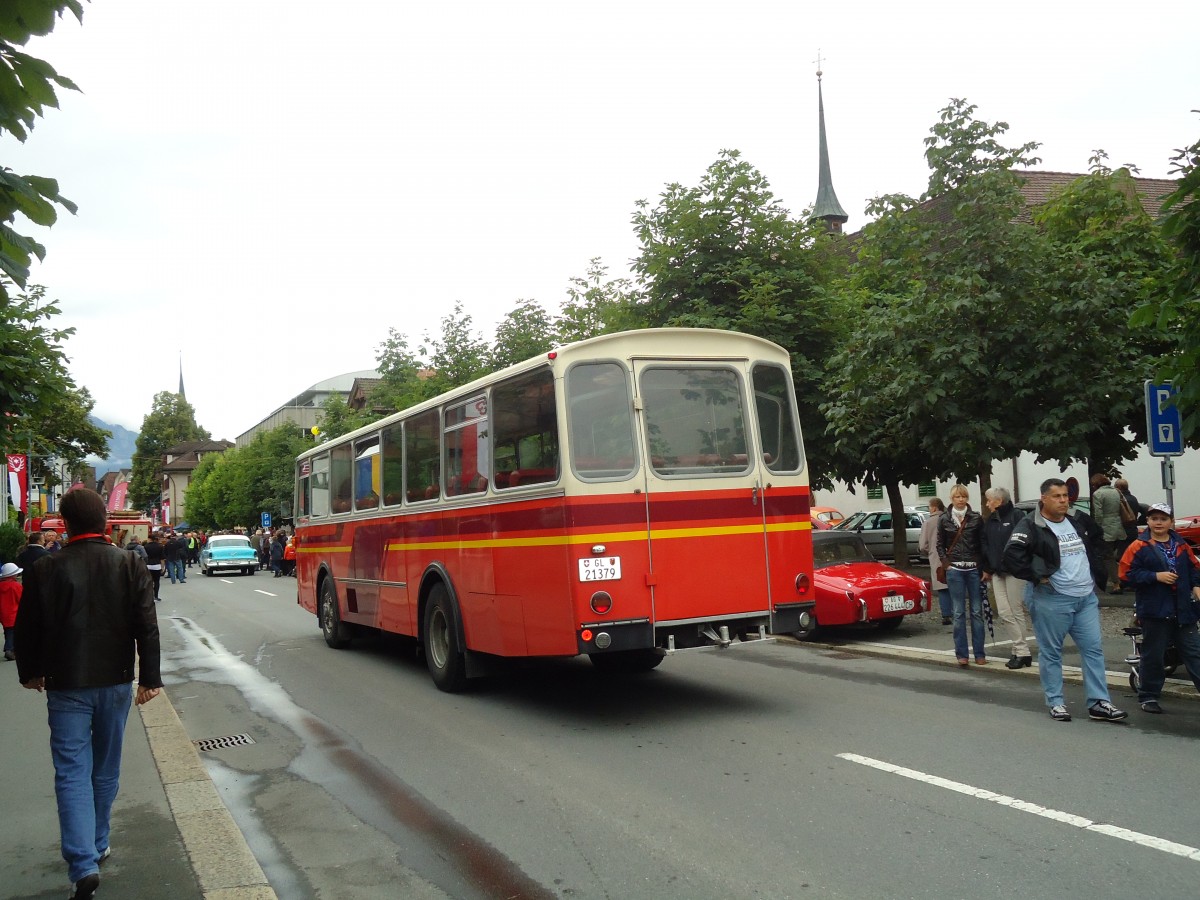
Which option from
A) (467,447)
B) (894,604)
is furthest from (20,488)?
(894,604)

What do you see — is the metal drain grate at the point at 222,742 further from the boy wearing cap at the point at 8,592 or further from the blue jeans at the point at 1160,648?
the blue jeans at the point at 1160,648

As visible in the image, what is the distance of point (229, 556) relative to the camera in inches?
1775

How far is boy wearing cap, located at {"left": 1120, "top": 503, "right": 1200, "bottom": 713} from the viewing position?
8164mm

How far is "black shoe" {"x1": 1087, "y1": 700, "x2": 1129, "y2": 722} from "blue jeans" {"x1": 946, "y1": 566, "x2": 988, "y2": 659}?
2.96 m

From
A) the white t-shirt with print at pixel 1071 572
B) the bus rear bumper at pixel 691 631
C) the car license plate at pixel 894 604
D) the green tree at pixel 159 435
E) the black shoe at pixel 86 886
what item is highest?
the green tree at pixel 159 435

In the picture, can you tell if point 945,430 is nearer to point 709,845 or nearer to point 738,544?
point 738,544

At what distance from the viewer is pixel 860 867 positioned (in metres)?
4.93

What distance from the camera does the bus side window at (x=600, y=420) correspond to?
8469 mm

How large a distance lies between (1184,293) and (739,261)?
1174 cm

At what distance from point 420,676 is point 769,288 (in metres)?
10.4

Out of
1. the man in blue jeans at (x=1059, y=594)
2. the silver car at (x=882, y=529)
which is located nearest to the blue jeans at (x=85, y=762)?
the man in blue jeans at (x=1059, y=594)

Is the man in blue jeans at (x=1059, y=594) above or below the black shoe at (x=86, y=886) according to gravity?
above

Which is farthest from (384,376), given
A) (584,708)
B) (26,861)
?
(26,861)

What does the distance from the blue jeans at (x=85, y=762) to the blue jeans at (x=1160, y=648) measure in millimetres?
7313
